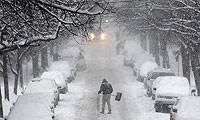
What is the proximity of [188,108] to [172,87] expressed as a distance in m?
8.46

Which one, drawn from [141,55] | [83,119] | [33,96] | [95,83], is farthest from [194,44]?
[141,55]

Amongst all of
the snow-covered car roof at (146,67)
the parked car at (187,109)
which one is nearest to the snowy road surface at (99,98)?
the snow-covered car roof at (146,67)

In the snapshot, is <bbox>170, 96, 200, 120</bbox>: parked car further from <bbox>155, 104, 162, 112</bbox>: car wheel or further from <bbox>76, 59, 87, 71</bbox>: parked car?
<bbox>76, 59, 87, 71</bbox>: parked car

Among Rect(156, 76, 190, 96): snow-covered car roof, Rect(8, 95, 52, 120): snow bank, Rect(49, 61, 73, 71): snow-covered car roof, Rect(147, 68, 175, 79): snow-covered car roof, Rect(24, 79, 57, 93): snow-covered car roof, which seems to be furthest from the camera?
Rect(49, 61, 73, 71): snow-covered car roof

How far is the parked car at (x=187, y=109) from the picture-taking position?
61.5 feet

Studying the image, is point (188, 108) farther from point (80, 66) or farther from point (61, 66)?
point (80, 66)

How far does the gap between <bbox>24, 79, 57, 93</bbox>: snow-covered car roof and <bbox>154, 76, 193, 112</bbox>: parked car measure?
16.6ft

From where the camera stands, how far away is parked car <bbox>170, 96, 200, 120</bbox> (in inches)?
738

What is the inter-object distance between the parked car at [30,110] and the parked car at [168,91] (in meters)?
7.46

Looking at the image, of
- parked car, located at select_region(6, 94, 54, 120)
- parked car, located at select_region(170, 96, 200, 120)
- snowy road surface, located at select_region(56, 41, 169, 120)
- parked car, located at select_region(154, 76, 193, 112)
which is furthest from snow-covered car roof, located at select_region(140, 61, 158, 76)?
parked car, located at select_region(6, 94, 54, 120)

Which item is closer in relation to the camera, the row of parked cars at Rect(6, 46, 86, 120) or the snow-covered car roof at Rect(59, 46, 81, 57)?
the row of parked cars at Rect(6, 46, 86, 120)

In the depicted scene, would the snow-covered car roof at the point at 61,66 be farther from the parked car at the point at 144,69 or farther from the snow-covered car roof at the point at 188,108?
the snow-covered car roof at the point at 188,108

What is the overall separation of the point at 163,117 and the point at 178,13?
19.0ft

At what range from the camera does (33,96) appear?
21.4m
